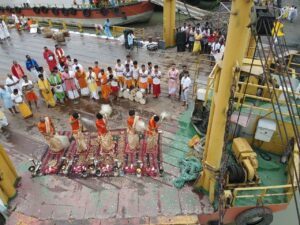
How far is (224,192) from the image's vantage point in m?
6.93

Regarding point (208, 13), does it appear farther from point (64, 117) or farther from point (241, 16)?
point (241, 16)

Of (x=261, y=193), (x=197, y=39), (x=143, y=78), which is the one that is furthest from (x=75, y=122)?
(x=197, y=39)

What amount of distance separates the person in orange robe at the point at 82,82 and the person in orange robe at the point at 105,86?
0.82 metres

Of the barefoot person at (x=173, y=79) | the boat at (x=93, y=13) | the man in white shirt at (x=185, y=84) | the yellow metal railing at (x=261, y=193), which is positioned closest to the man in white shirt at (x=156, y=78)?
the barefoot person at (x=173, y=79)

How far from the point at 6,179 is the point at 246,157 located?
6.61 metres

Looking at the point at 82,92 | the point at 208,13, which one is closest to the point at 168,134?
the point at 82,92

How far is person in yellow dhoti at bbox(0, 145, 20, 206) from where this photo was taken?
289 inches

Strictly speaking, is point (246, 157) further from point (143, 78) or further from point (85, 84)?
point (85, 84)

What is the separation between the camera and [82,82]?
11.5 meters

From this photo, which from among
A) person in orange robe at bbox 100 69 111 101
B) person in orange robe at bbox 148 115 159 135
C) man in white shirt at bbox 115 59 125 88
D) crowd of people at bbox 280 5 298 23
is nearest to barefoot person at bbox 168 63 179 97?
man in white shirt at bbox 115 59 125 88

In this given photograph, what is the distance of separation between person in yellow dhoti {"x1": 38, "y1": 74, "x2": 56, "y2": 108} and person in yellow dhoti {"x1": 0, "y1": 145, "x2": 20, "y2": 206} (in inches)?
147

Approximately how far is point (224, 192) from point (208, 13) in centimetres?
2527

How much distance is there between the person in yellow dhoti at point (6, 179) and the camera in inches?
289

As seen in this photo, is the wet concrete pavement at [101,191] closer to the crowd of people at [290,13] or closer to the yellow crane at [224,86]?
the yellow crane at [224,86]
